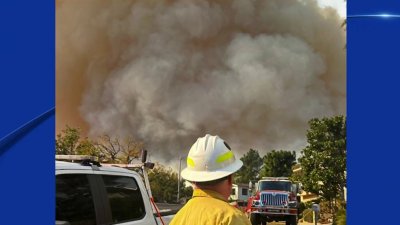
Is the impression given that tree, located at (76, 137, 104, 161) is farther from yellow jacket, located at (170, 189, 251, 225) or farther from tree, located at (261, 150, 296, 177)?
yellow jacket, located at (170, 189, 251, 225)

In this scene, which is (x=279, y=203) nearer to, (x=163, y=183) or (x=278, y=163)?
(x=278, y=163)

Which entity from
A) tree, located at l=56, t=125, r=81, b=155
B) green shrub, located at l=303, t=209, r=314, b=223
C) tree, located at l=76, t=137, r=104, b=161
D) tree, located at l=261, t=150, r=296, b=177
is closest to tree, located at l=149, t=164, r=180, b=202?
tree, located at l=76, t=137, r=104, b=161

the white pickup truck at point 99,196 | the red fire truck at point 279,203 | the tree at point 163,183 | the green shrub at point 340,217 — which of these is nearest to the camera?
the white pickup truck at point 99,196

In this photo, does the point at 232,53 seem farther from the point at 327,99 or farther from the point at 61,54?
the point at 61,54

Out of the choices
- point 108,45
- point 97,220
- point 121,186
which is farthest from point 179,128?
point 97,220

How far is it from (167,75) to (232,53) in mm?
540

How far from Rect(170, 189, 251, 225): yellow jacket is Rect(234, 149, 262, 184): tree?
6.98 feet

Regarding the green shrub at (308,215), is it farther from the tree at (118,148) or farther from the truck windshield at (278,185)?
the tree at (118,148)

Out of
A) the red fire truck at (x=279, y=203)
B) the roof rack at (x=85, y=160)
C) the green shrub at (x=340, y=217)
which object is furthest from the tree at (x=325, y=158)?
the roof rack at (x=85, y=160)

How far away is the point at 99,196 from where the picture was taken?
112 inches

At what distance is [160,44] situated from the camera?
13.3ft

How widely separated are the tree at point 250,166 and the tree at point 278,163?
92 millimetres

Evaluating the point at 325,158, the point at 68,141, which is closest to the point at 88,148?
the point at 68,141

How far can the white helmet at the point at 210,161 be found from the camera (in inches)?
59.8
